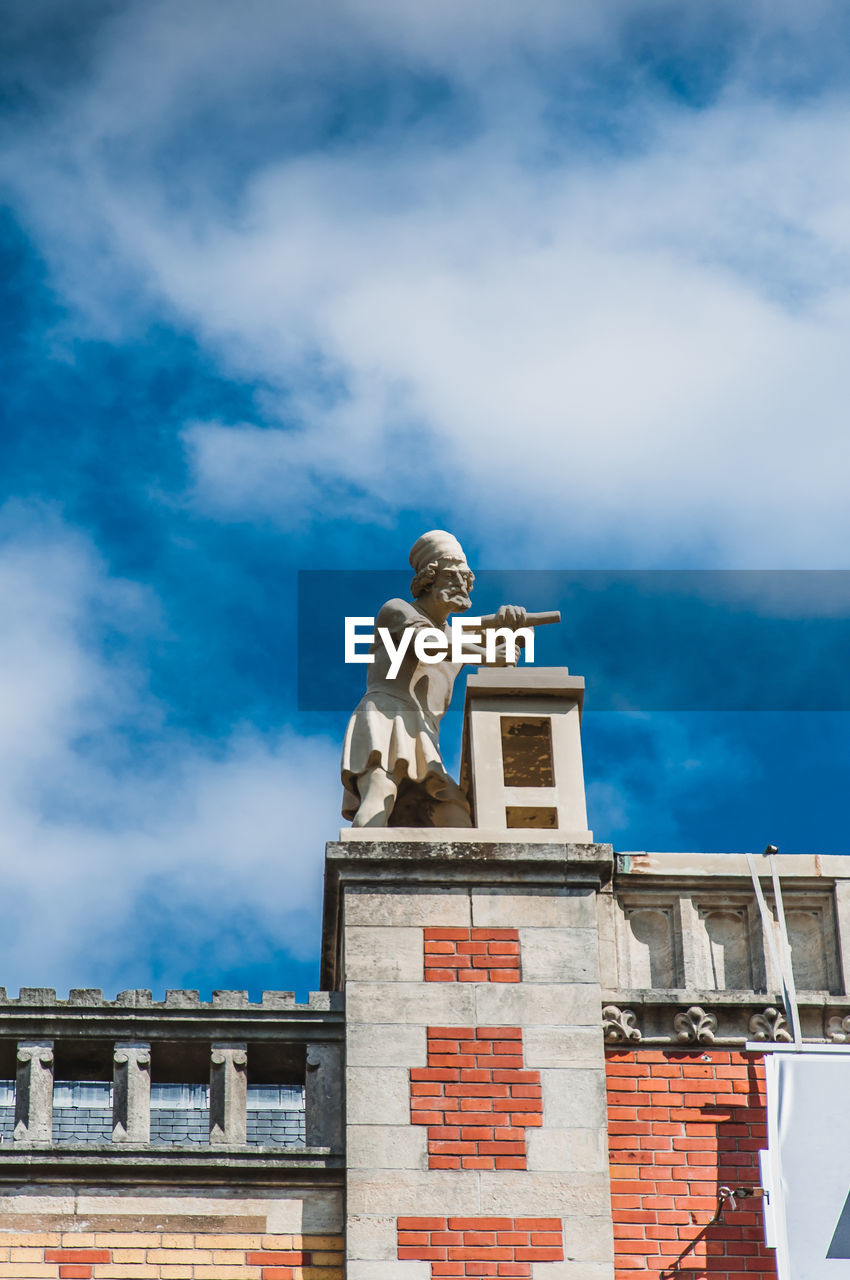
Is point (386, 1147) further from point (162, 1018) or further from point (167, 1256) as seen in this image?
point (162, 1018)

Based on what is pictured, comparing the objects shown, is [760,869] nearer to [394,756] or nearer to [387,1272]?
[394,756]

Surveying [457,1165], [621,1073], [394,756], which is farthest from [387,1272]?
[394,756]

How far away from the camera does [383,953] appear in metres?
13.3

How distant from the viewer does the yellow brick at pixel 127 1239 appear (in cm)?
1254

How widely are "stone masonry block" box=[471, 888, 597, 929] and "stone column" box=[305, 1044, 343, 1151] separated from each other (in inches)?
42.3

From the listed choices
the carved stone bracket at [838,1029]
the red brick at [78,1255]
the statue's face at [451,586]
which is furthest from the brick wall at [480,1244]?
the statue's face at [451,586]

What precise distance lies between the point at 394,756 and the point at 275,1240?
344 cm

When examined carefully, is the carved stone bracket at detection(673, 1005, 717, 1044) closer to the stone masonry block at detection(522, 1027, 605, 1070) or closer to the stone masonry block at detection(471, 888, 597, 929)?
the stone masonry block at detection(522, 1027, 605, 1070)

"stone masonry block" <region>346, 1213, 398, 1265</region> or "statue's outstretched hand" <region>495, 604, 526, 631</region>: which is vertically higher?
"statue's outstretched hand" <region>495, 604, 526, 631</region>

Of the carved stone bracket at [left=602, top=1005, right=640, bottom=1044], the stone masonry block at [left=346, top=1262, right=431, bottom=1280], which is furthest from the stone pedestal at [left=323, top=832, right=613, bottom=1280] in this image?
the carved stone bracket at [left=602, top=1005, right=640, bottom=1044]

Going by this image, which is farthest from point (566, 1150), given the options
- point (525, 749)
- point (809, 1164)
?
point (525, 749)

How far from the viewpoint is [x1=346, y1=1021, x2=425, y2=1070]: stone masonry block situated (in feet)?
42.5

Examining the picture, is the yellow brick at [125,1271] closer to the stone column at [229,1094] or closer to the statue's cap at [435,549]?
the stone column at [229,1094]

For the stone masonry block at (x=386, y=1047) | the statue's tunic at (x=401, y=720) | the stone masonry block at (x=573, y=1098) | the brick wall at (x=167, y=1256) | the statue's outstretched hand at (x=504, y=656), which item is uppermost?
the statue's outstretched hand at (x=504, y=656)
